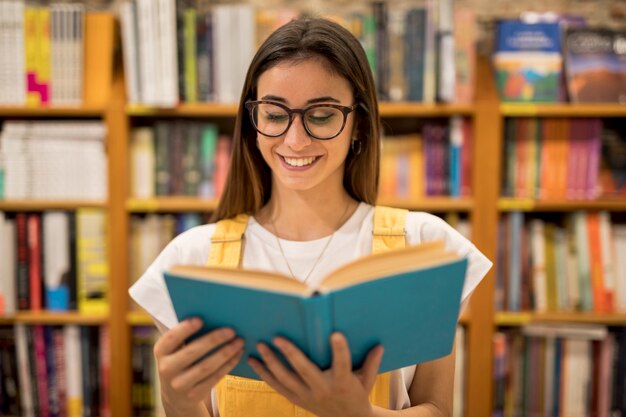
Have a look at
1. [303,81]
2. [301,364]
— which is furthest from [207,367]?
[303,81]

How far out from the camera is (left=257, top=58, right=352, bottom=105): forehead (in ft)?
3.60

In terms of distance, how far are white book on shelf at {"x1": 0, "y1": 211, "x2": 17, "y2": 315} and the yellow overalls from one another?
1.41 m

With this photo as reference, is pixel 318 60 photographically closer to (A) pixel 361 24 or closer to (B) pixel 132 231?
(A) pixel 361 24

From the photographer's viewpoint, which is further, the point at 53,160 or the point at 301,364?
the point at 53,160

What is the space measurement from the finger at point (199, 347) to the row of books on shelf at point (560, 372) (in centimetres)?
168

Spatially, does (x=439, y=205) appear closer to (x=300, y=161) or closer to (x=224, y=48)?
(x=224, y=48)

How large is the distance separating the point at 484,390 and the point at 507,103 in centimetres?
105

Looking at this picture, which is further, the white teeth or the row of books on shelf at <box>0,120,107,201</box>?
the row of books on shelf at <box>0,120,107,201</box>

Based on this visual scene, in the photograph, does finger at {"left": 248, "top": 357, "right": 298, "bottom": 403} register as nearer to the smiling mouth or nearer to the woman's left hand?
the woman's left hand

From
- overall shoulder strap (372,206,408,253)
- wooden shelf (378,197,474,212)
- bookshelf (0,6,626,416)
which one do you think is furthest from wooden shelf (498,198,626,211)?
overall shoulder strap (372,206,408,253)

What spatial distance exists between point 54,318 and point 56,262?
0.21 meters

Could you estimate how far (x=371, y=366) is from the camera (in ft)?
2.86

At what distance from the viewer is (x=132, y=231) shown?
2334 millimetres

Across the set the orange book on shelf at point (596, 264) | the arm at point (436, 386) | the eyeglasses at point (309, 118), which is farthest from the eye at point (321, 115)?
the orange book on shelf at point (596, 264)
